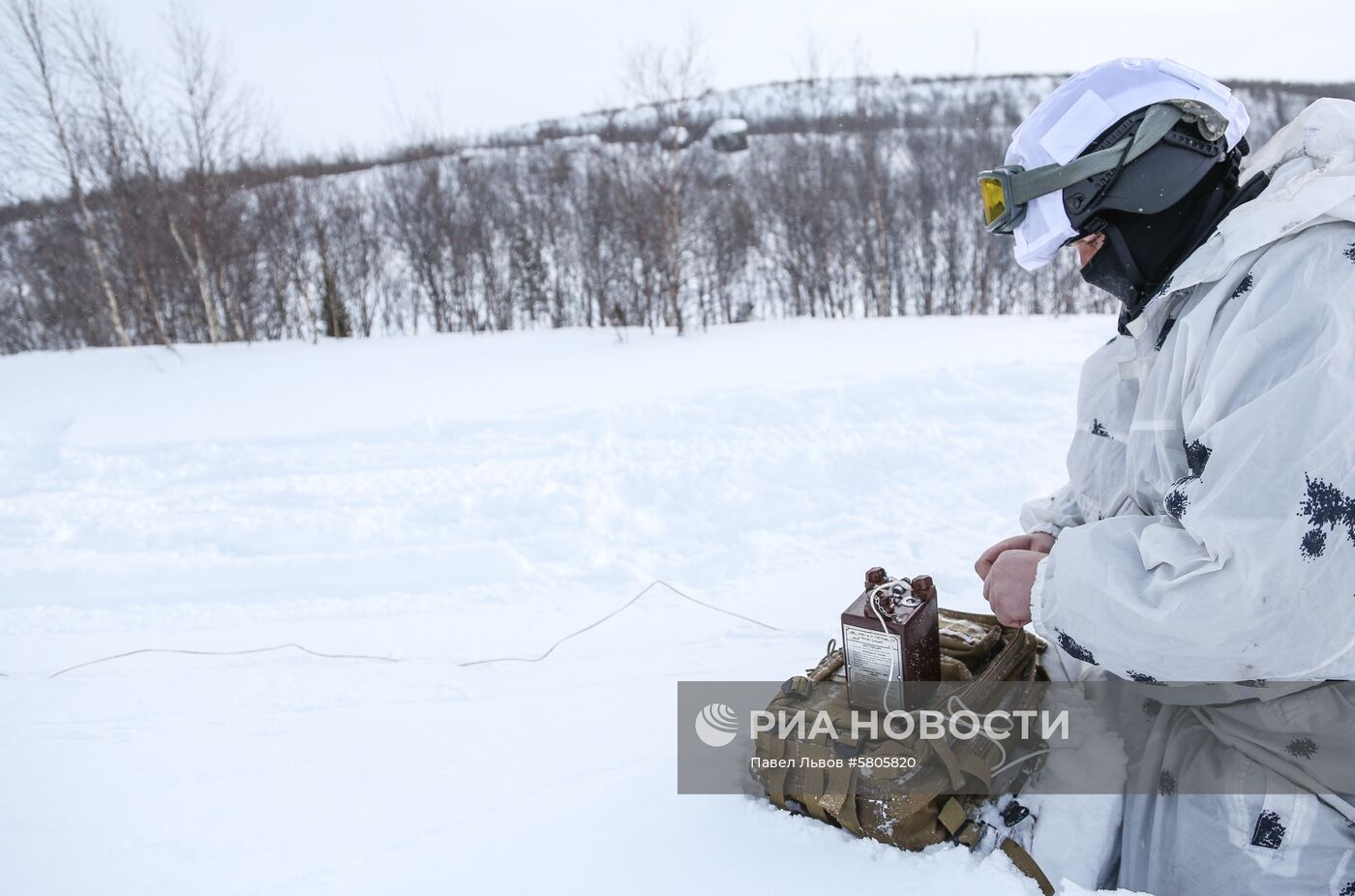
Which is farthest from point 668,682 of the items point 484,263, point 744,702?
point 484,263

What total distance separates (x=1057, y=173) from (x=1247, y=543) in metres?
0.78

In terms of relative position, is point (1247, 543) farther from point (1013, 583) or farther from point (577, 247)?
point (577, 247)

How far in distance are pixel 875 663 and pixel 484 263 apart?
23.7 meters

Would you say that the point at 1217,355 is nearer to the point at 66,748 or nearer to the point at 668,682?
the point at 668,682

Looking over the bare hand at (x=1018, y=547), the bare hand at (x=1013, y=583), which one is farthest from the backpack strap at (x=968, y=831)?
the bare hand at (x=1018, y=547)

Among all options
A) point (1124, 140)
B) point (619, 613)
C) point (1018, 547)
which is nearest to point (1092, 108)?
point (1124, 140)

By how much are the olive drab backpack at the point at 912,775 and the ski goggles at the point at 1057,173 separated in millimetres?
1077

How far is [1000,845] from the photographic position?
1535 millimetres

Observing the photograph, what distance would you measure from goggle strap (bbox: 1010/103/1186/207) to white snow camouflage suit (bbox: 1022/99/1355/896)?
8.2 inches

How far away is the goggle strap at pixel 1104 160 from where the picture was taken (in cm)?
137

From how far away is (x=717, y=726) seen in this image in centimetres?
215

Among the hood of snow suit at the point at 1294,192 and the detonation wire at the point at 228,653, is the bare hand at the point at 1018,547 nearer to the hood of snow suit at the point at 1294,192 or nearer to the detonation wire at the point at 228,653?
the hood of snow suit at the point at 1294,192

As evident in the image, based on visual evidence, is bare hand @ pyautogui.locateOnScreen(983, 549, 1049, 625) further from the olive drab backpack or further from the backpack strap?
the backpack strap

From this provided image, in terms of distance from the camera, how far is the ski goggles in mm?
1370
